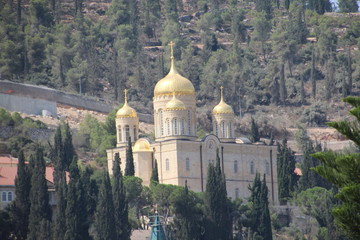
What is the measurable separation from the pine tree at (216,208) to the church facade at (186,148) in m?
5.44

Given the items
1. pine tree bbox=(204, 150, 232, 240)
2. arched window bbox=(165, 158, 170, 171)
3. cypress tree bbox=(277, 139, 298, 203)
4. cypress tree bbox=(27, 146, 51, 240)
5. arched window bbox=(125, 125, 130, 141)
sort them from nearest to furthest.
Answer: cypress tree bbox=(27, 146, 51, 240) < pine tree bbox=(204, 150, 232, 240) < arched window bbox=(165, 158, 170, 171) < arched window bbox=(125, 125, 130, 141) < cypress tree bbox=(277, 139, 298, 203)

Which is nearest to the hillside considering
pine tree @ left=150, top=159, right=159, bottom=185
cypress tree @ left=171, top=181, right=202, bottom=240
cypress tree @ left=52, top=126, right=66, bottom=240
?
pine tree @ left=150, top=159, right=159, bottom=185

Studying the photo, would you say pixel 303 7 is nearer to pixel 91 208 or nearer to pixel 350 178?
pixel 91 208

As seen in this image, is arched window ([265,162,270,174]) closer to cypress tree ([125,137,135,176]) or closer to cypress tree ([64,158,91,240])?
cypress tree ([125,137,135,176])

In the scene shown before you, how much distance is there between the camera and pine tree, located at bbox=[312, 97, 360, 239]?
27.8 metres

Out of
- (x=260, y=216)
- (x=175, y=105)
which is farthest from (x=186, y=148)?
(x=260, y=216)

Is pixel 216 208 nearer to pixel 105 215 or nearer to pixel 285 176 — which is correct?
pixel 105 215

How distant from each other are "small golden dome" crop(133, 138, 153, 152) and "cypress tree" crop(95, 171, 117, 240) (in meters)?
12.2

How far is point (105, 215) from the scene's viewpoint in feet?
195

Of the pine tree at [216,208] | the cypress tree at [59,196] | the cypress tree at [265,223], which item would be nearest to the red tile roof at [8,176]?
the cypress tree at [59,196]

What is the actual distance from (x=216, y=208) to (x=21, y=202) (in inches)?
452

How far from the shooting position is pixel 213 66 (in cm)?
10981

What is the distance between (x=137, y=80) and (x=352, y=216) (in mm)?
79781

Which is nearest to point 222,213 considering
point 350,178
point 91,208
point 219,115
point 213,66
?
point 91,208
